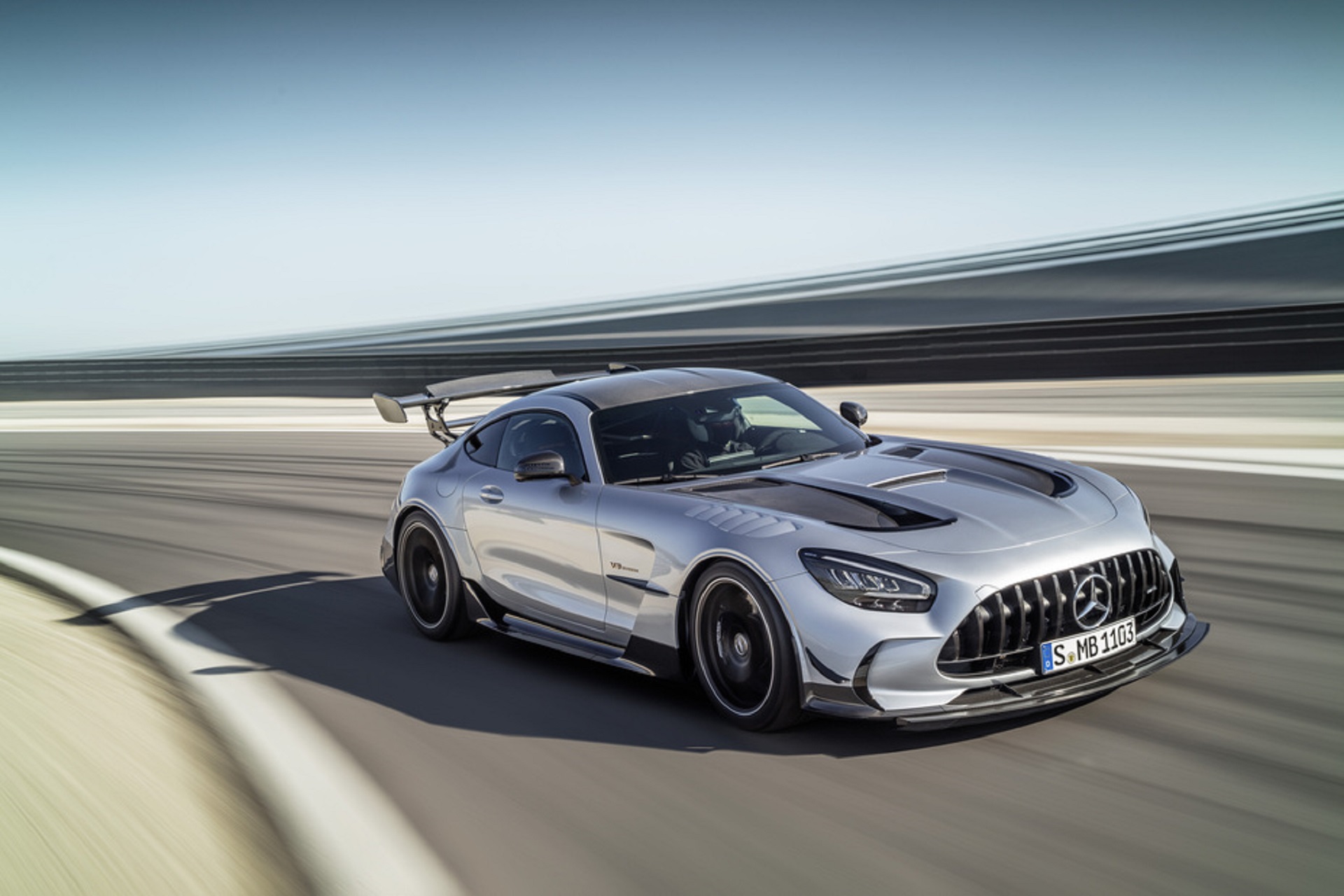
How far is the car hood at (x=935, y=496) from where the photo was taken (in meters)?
4.37

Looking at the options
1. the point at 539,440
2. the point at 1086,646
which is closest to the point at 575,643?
the point at 539,440

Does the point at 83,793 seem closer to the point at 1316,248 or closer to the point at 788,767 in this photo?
the point at 788,767

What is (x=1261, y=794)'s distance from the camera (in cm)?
369

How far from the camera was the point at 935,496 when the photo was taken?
15.6 feet

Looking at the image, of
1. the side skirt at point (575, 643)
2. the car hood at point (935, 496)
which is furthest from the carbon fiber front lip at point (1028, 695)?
the side skirt at point (575, 643)

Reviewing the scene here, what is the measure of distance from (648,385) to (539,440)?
613mm

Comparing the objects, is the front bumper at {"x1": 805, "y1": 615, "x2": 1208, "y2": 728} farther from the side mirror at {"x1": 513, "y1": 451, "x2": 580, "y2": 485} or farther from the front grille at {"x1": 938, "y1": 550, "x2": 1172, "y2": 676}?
the side mirror at {"x1": 513, "y1": 451, "x2": 580, "y2": 485}

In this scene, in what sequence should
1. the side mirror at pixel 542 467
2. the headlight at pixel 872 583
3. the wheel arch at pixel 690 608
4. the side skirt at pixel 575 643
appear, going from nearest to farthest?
the headlight at pixel 872 583, the wheel arch at pixel 690 608, the side skirt at pixel 575 643, the side mirror at pixel 542 467

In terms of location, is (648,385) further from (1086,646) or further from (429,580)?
(1086,646)

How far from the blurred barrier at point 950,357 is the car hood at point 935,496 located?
11.9 metres

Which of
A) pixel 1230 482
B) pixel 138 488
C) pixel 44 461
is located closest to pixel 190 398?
pixel 44 461

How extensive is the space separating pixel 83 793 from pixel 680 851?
2295 mm

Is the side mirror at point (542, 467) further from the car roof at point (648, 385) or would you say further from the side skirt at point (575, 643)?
the side skirt at point (575, 643)

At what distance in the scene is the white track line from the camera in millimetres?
3604
